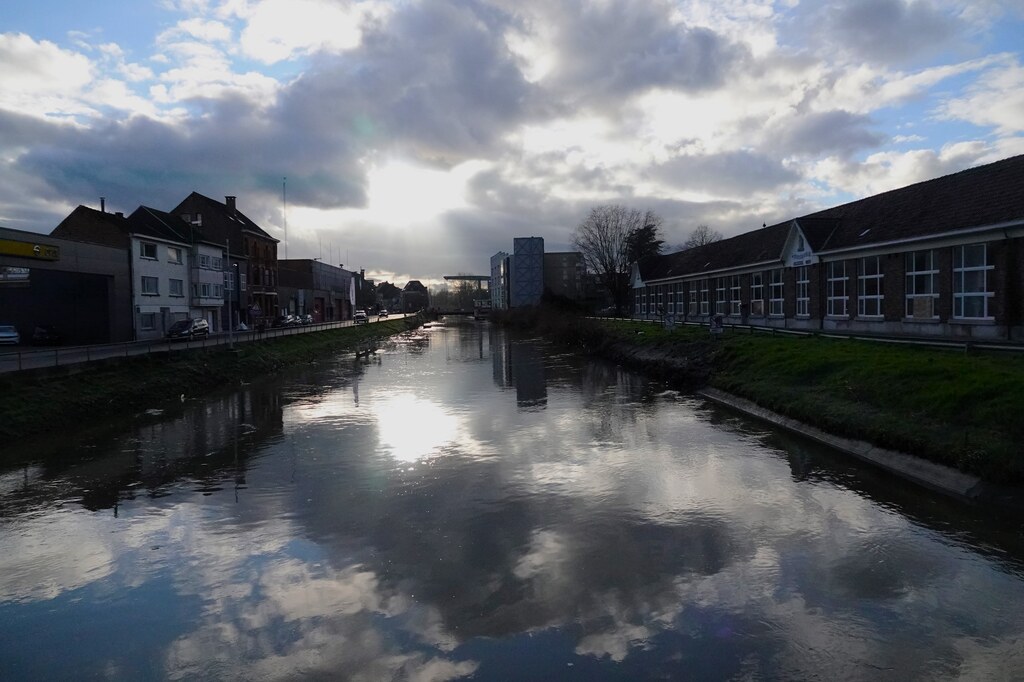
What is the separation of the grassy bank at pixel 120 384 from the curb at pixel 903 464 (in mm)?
19255

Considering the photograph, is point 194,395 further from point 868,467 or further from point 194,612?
point 868,467

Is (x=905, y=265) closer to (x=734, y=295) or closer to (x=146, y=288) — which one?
(x=734, y=295)

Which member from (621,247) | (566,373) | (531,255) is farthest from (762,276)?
(531,255)

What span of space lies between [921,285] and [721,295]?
22196 millimetres

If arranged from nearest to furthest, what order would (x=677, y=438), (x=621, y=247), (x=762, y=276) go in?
(x=677, y=438) < (x=762, y=276) < (x=621, y=247)

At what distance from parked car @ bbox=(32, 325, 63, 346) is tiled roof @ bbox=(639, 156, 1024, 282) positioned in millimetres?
42496

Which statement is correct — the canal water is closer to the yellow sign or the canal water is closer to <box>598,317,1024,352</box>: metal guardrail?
<box>598,317,1024,352</box>: metal guardrail

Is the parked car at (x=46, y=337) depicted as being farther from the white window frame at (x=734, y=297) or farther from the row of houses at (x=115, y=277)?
the white window frame at (x=734, y=297)

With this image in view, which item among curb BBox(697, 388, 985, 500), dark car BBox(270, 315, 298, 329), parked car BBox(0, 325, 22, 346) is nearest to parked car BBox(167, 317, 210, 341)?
parked car BBox(0, 325, 22, 346)

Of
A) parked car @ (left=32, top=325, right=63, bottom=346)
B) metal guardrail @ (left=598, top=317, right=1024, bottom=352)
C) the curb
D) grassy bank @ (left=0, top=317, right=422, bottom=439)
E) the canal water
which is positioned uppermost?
parked car @ (left=32, top=325, right=63, bottom=346)

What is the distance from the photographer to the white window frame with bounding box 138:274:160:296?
46.1m

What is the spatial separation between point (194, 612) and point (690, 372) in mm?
22719

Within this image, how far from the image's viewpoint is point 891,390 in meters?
14.9

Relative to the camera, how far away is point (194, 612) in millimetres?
6965
